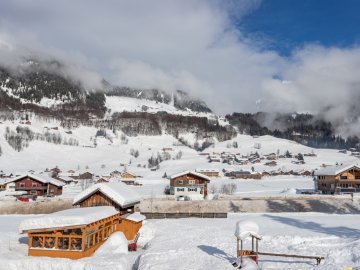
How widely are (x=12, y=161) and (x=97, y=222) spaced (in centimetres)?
16110

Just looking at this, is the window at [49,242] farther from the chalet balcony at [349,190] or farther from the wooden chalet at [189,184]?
the chalet balcony at [349,190]

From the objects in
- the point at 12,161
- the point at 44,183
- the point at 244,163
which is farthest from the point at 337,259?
the point at 12,161

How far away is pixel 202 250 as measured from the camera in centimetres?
2531

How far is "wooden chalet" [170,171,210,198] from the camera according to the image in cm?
6950

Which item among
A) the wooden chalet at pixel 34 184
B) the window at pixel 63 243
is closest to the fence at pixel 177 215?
the window at pixel 63 243

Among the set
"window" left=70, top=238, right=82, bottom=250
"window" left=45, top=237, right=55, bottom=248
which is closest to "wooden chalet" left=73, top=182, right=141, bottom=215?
"window" left=70, top=238, right=82, bottom=250

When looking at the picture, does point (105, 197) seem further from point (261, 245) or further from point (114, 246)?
point (261, 245)

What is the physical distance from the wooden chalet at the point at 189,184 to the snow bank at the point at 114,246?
42.1 meters

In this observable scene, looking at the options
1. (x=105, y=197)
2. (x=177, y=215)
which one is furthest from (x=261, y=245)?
(x=177, y=215)

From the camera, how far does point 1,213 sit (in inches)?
2231

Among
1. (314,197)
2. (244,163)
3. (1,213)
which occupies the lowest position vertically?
(1,213)

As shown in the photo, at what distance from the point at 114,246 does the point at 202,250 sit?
22.3 ft

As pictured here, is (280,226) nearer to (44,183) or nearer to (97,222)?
(97,222)

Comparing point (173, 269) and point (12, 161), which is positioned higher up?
point (12, 161)
